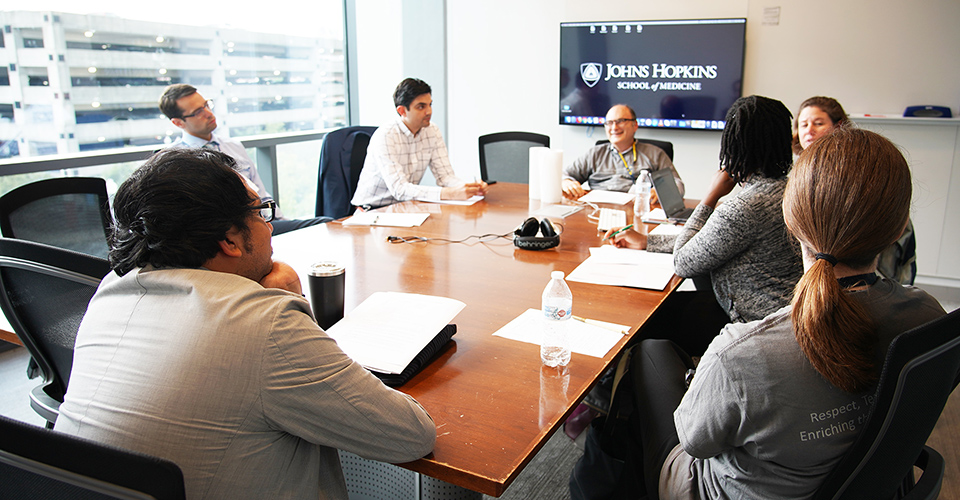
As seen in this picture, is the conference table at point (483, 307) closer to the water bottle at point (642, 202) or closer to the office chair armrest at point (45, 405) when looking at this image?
the water bottle at point (642, 202)

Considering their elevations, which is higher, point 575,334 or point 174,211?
point 174,211

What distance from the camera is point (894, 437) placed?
999mm

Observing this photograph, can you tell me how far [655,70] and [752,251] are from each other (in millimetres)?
3255

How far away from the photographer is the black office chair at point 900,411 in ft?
3.11

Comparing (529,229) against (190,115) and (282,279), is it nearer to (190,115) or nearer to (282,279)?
(282,279)

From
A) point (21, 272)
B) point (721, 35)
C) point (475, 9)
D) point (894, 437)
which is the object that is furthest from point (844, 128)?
point (475, 9)

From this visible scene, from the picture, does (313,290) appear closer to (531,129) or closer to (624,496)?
(624,496)

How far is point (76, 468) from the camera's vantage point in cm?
65

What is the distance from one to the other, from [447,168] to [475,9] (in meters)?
2.30

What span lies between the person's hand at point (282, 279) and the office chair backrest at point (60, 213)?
1078mm

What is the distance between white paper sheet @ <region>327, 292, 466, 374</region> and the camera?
4.34ft

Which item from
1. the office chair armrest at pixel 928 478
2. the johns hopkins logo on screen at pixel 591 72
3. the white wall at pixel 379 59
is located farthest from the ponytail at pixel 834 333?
the white wall at pixel 379 59

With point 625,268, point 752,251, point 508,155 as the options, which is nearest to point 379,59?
point 508,155

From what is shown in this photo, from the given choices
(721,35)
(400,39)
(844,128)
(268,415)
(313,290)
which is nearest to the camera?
(268,415)
